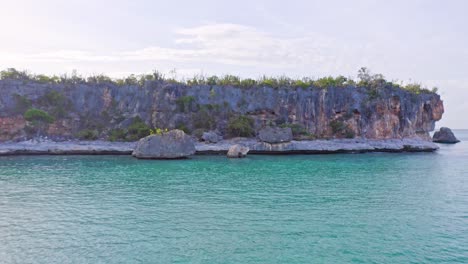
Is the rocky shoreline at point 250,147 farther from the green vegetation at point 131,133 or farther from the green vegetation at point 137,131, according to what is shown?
the green vegetation at point 137,131

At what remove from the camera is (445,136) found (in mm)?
85062

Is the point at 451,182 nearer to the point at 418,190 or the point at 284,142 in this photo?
the point at 418,190

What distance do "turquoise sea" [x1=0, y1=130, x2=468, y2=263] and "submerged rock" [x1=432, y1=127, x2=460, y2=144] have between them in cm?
6465

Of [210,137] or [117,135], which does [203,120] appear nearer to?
[210,137]

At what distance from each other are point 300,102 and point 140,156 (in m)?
29.5

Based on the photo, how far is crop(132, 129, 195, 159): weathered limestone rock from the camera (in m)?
40.7

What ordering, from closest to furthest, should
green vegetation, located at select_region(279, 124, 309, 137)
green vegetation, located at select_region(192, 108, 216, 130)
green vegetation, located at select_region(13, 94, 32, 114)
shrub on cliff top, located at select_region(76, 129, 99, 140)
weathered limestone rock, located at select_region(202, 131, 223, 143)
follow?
weathered limestone rock, located at select_region(202, 131, 223, 143), shrub on cliff top, located at select_region(76, 129, 99, 140), green vegetation, located at select_region(13, 94, 32, 114), green vegetation, located at select_region(279, 124, 309, 137), green vegetation, located at select_region(192, 108, 216, 130)

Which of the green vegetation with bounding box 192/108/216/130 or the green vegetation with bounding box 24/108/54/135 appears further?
the green vegetation with bounding box 192/108/216/130

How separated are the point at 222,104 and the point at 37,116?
27.4m

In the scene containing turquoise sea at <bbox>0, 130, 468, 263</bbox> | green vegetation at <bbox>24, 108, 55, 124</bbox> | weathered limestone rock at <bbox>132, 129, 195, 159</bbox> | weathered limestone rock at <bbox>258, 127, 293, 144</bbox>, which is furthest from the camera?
green vegetation at <bbox>24, 108, 55, 124</bbox>

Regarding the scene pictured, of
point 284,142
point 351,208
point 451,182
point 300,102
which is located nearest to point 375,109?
point 300,102

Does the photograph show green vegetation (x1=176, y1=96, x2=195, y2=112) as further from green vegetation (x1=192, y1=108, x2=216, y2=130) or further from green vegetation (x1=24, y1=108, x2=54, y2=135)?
green vegetation (x1=24, y1=108, x2=54, y2=135)

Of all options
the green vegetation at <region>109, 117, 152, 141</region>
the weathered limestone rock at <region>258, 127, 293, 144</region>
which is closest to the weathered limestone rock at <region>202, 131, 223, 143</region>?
the weathered limestone rock at <region>258, 127, 293, 144</region>

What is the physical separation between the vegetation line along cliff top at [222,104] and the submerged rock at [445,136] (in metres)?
26.9
